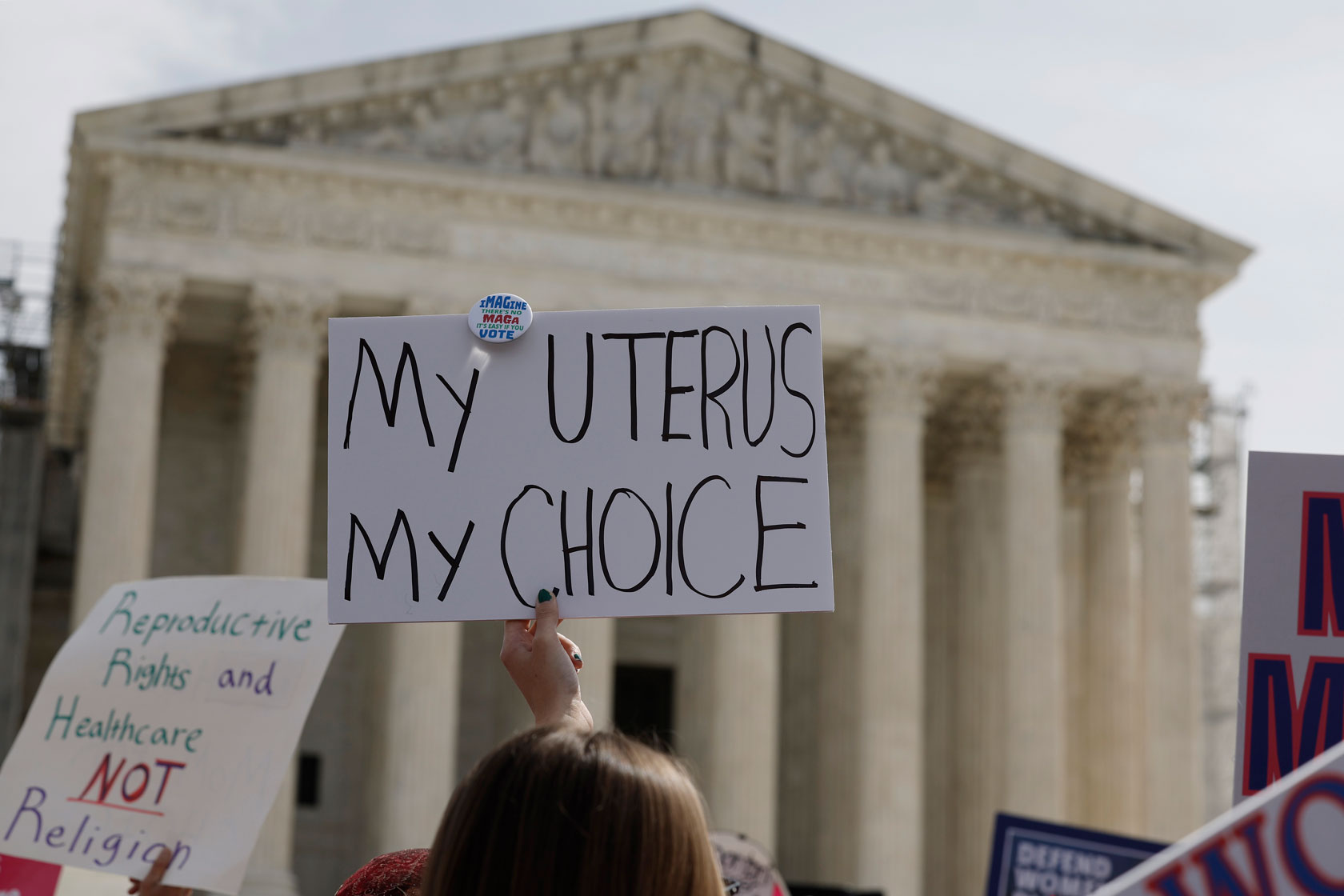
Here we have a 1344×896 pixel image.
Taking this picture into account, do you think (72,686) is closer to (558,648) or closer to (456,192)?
(558,648)

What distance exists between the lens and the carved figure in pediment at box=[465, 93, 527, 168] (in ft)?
117

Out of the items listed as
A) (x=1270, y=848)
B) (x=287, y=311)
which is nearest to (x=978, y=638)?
(x=287, y=311)


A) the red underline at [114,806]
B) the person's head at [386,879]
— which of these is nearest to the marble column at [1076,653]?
the red underline at [114,806]

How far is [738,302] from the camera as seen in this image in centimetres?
3650

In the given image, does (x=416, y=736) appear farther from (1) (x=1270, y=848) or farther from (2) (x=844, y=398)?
(1) (x=1270, y=848)

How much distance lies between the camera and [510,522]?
5105 mm

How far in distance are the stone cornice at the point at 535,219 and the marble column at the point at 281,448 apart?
1556 mm

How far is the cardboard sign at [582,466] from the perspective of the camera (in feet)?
16.6

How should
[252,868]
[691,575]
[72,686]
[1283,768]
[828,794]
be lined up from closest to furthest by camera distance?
[691,575] → [1283,768] → [72,686] → [252,868] → [828,794]

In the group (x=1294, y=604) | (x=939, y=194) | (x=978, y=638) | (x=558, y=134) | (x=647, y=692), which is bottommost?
(x=647, y=692)

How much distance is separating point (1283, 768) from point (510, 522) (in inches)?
101

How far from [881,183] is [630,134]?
5.74 meters

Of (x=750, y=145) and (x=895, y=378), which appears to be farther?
(x=750, y=145)

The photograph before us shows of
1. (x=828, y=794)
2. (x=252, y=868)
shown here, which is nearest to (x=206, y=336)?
(x=252, y=868)
